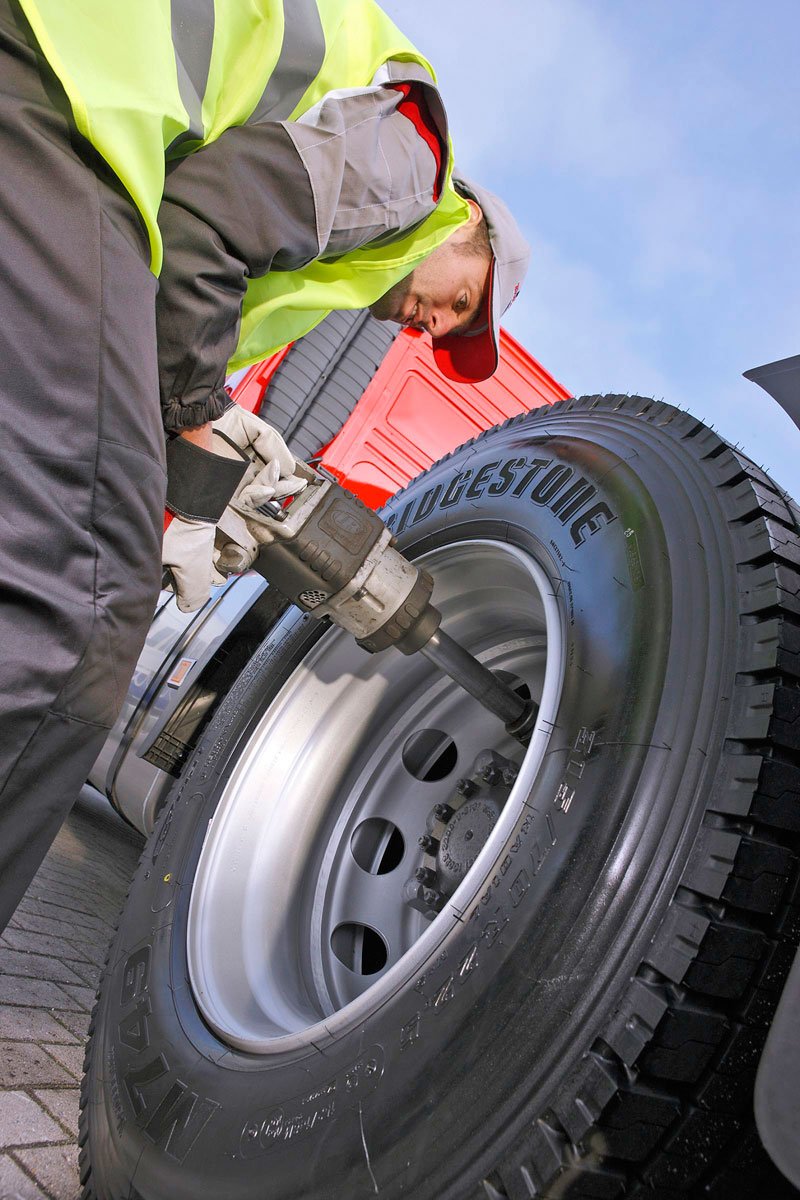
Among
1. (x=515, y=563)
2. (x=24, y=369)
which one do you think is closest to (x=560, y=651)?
(x=515, y=563)

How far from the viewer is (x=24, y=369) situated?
0.93 meters

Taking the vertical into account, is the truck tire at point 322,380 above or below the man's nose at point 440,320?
above

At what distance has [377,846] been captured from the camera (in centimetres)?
198

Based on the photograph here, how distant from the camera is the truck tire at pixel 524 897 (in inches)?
37.7

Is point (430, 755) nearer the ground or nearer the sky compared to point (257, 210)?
nearer the ground

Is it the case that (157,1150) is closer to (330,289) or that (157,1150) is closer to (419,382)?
(330,289)

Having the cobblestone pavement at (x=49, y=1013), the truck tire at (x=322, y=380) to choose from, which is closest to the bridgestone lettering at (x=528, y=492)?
the cobblestone pavement at (x=49, y=1013)

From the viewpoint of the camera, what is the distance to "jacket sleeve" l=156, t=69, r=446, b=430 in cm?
113

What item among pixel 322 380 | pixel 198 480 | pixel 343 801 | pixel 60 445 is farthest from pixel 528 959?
pixel 322 380

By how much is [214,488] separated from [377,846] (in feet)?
3.00

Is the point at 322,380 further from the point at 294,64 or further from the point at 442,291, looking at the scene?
the point at 294,64

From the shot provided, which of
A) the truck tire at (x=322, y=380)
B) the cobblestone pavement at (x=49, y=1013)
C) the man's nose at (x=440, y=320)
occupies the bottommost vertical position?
the cobblestone pavement at (x=49, y=1013)

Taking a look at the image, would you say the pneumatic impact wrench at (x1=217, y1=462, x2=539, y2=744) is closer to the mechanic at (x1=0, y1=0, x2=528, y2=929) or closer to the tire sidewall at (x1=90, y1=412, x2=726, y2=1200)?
the tire sidewall at (x1=90, y1=412, x2=726, y2=1200)

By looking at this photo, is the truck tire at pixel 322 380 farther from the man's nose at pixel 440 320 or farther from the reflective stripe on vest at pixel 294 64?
the reflective stripe on vest at pixel 294 64
